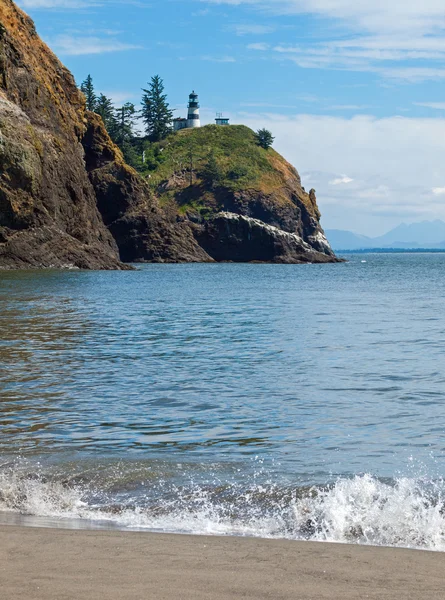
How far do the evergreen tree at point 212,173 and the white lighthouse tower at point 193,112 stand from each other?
2500 cm

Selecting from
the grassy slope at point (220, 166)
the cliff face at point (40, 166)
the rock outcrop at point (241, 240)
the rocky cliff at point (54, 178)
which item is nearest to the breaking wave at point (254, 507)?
the rocky cliff at point (54, 178)

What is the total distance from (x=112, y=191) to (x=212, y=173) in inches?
1689

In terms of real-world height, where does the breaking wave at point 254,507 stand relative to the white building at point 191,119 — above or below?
below

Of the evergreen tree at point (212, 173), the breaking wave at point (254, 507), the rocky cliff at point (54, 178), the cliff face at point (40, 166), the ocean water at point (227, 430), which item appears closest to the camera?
the breaking wave at point (254, 507)

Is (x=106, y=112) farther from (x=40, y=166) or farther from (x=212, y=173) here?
(x=40, y=166)

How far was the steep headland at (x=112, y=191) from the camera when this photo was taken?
6425cm

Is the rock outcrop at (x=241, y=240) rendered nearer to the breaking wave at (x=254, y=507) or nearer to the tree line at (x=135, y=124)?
the tree line at (x=135, y=124)

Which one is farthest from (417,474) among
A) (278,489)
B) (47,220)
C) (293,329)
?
(47,220)

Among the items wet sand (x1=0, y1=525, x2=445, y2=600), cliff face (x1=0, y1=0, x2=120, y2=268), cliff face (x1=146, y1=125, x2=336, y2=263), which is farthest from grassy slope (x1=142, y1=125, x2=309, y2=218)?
wet sand (x1=0, y1=525, x2=445, y2=600)

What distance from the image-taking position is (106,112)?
440 feet

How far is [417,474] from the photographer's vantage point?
8.33 meters

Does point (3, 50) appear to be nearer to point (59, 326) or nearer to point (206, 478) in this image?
point (59, 326)

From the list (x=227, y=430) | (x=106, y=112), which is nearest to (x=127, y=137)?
(x=106, y=112)

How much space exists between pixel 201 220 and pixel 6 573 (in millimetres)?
113399
